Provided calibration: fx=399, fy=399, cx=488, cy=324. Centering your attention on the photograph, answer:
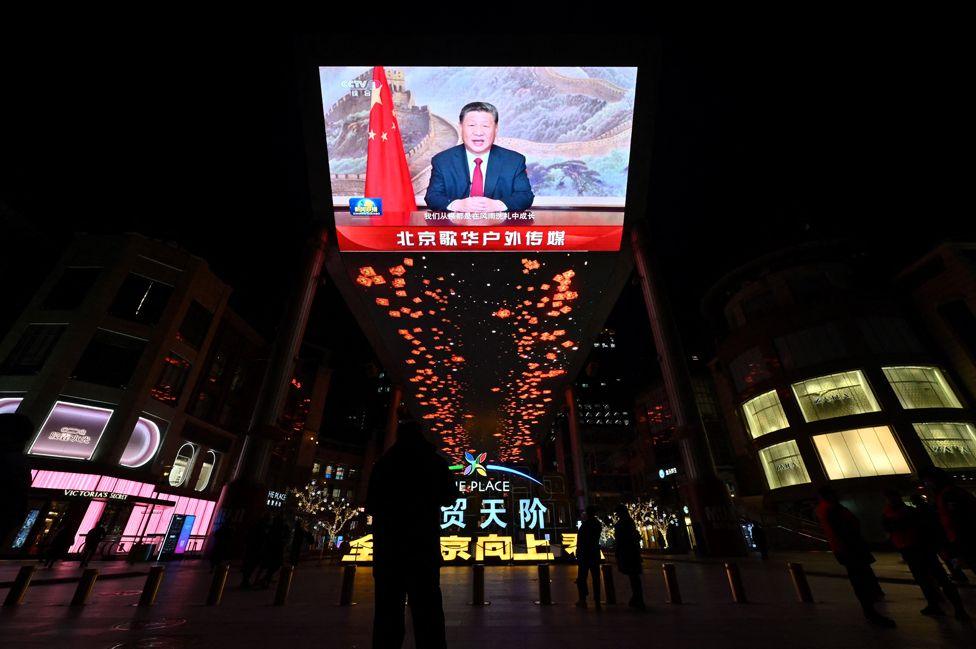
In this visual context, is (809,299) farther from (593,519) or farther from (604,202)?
(593,519)

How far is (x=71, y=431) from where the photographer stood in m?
17.5

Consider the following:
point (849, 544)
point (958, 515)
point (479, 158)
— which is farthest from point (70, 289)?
point (958, 515)

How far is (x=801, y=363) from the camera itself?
25.8m

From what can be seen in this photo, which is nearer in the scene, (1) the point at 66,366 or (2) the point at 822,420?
(1) the point at 66,366

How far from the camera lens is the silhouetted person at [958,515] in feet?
14.5

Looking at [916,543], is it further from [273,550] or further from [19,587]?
[19,587]

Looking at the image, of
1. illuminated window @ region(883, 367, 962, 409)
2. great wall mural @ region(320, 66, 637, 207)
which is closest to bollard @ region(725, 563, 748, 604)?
great wall mural @ region(320, 66, 637, 207)

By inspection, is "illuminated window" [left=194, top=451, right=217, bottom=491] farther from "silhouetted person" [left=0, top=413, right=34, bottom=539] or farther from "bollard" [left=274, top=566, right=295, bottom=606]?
"silhouetted person" [left=0, top=413, right=34, bottom=539]

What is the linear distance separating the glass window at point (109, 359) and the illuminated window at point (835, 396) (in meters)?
38.0

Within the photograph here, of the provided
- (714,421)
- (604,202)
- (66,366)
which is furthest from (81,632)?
(714,421)

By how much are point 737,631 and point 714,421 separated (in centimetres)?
3711

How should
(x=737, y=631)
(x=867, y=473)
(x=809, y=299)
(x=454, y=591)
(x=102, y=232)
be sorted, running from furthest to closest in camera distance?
1. (x=809, y=299)
2. (x=867, y=473)
3. (x=102, y=232)
4. (x=454, y=591)
5. (x=737, y=631)

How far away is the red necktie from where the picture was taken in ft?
47.3

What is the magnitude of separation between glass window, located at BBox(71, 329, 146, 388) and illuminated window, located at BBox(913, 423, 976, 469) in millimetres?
41107
